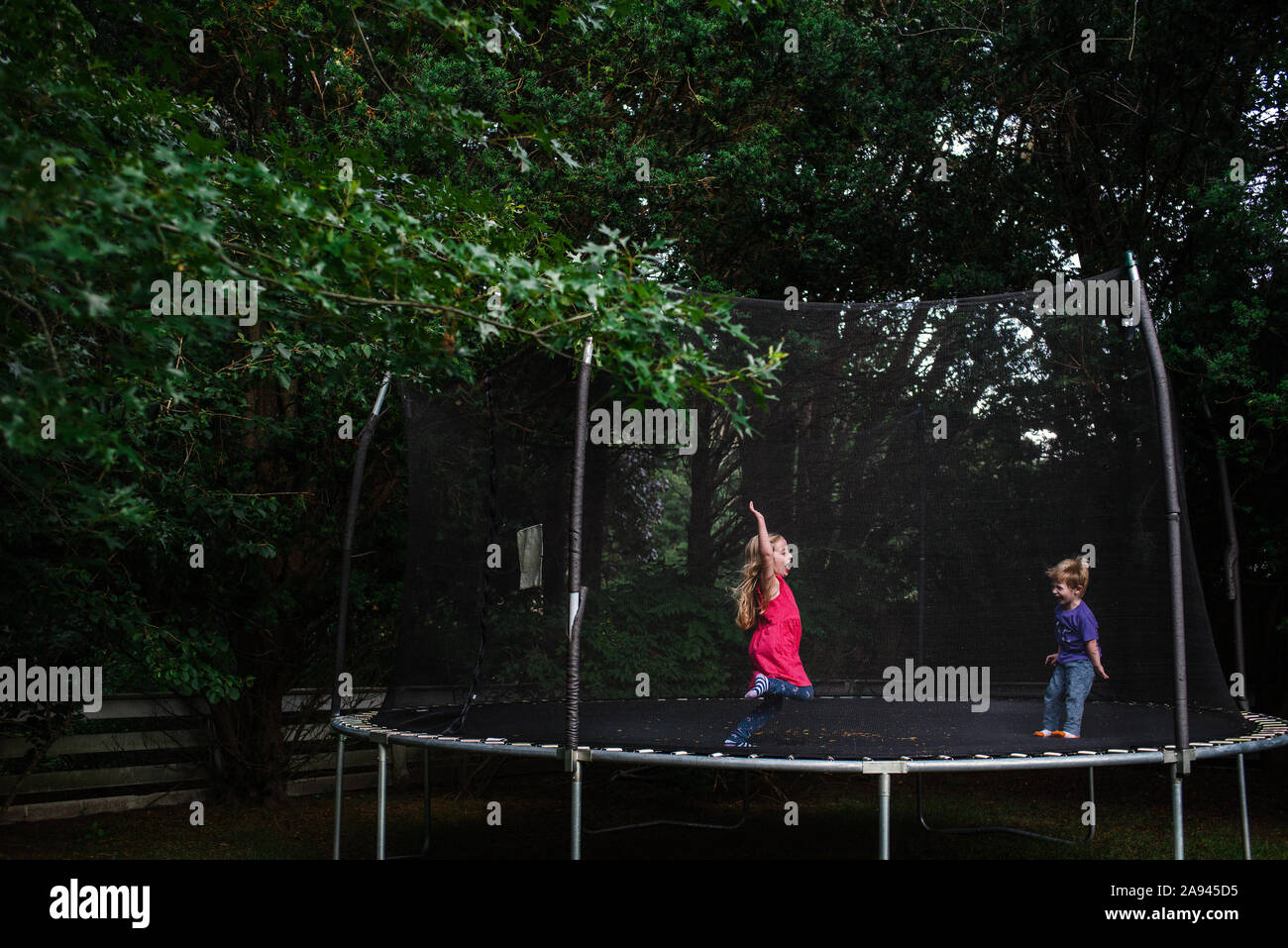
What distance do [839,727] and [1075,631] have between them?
0.89m

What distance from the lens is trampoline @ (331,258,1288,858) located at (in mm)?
3510

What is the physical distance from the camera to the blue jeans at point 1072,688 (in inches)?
138

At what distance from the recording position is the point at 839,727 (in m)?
3.81

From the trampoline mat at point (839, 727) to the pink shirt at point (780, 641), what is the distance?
22 centimetres

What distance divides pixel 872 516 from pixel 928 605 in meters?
0.37

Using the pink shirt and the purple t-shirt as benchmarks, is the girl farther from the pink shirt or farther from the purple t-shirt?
the purple t-shirt

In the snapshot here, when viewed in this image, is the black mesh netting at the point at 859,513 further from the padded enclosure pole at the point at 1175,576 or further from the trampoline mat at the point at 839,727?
the padded enclosure pole at the point at 1175,576

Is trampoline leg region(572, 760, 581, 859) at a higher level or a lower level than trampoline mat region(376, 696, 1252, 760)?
lower

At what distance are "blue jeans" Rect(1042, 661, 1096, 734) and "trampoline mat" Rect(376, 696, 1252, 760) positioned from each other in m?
0.07

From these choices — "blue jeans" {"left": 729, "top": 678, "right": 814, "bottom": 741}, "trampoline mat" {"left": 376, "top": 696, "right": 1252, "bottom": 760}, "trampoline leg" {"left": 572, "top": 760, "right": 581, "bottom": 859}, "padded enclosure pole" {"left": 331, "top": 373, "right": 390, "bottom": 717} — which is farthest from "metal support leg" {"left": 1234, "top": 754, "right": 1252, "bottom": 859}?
"padded enclosure pole" {"left": 331, "top": 373, "right": 390, "bottom": 717}

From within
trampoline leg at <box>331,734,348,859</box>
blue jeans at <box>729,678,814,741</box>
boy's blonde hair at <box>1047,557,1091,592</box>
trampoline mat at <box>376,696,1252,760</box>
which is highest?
boy's blonde hair at <box>1047,557,1091,592</box>

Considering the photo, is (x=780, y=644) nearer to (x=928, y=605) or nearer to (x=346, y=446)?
(x=928, y=605)

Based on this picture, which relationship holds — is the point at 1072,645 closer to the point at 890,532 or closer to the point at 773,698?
the point at 890,532
